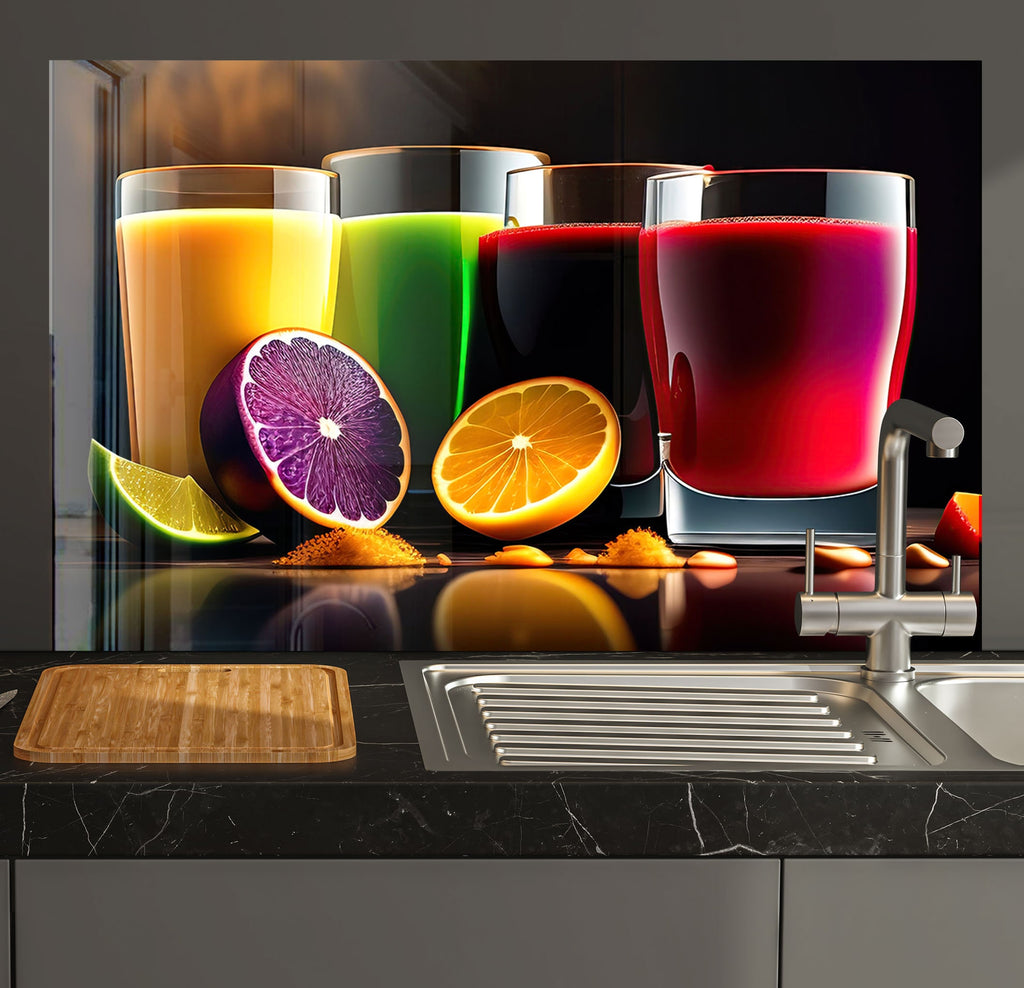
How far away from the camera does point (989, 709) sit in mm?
1435

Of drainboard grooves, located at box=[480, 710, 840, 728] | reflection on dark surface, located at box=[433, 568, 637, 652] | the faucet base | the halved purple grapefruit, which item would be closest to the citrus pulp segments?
the halved purple grapefruit

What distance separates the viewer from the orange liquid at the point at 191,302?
1.50m

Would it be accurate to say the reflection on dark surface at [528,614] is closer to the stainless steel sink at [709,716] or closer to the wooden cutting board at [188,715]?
the stainless steel sink at [709,716]

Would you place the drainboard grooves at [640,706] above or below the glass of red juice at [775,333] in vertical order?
below

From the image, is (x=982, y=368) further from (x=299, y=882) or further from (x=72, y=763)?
(x=72, y=763)

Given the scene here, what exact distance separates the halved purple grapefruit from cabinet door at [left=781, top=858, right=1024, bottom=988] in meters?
0.71

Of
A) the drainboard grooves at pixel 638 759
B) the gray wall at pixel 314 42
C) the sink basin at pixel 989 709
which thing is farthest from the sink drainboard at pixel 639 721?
the gray wall at pixel 314 42

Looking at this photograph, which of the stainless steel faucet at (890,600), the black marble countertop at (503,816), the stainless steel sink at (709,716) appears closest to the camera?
the black marble countertop at (503,816)

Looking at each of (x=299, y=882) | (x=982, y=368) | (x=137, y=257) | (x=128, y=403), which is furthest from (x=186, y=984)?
(x=982, y=368)

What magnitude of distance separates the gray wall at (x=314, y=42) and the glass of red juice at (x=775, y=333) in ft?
0.52

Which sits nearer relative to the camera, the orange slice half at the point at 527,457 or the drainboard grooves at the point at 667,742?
the drainboard grooves at the point at 667,742

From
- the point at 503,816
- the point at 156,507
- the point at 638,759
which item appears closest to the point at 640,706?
the point at 638,759

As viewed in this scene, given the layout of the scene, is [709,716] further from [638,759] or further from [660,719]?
[638,759]

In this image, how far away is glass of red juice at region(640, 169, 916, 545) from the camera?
1498mm
